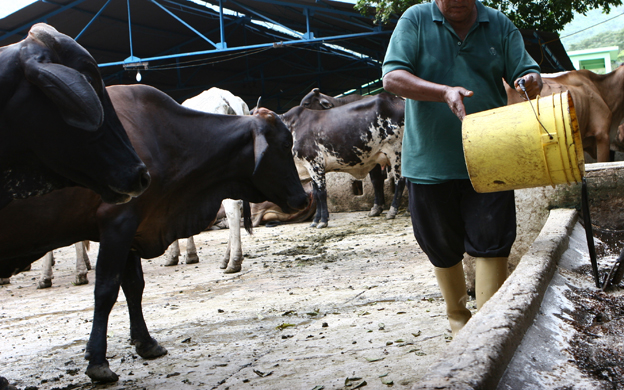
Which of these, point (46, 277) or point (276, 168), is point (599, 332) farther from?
point (46, 277)

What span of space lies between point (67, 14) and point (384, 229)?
1099 centimetres

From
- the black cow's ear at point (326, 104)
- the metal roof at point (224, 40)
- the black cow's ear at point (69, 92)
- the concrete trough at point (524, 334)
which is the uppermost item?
the metal roof at point (224, 40)

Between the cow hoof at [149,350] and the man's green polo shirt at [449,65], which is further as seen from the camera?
the cow hoof at [149,350]

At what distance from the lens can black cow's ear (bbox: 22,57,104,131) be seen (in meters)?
1.96

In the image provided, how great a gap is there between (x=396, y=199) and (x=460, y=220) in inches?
295

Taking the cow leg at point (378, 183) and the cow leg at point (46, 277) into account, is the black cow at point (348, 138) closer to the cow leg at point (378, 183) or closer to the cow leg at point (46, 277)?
the cow leg at point (378, 183)

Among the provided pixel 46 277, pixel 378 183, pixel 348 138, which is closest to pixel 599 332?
pixel 46 277

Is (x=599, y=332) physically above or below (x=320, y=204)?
below

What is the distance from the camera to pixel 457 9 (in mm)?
2693

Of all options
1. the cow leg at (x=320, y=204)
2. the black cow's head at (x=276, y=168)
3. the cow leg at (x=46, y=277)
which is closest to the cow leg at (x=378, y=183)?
the cow leg at (x=320, y=204)

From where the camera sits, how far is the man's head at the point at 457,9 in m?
2.68

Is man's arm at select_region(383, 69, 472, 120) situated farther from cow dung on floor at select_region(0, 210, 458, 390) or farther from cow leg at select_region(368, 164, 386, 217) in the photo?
cow leg at select_region(368, 164, 386, 217)

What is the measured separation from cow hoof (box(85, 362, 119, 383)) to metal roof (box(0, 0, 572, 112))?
10.1 m

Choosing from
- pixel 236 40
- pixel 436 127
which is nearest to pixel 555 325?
pixel 436 127
